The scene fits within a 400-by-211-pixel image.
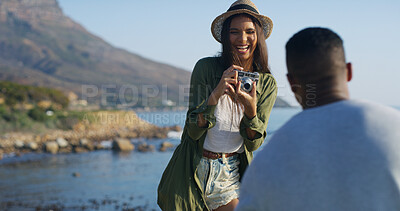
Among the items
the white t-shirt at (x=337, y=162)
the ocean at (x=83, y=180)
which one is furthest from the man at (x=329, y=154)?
the ocean at (x=83, y=180)

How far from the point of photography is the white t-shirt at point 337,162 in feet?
3.81

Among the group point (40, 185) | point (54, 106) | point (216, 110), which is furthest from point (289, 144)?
point (54, 106)

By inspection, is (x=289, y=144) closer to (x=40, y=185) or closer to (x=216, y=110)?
(x=216, y=110)

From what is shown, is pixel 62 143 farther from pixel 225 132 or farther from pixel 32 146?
pixel 225 132

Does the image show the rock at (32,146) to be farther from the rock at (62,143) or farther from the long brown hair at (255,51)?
the long brown hair at (255,51)

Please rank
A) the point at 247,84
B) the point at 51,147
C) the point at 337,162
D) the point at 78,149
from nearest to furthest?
the point at 337,162 < the point at 247,84 < the point at 51,147 < the point at 78,149

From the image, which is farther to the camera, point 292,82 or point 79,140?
point 79,140

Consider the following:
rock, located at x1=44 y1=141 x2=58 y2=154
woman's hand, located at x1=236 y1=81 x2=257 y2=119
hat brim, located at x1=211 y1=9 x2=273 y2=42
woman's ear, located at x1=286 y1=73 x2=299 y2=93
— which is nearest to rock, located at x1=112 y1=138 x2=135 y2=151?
rock, located at x1=44 y1=141 x2=58 y2=154

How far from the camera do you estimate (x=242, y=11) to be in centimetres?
273

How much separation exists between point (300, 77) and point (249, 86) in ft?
3.29

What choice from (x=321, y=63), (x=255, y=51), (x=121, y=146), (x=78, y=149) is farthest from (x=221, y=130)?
(x=121, y=146)

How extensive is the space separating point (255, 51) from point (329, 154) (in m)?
1.74

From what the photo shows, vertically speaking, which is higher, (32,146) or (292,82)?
(292,82)

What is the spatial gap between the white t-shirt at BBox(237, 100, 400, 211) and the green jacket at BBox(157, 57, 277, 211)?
131 cm
